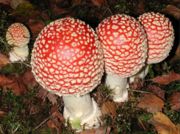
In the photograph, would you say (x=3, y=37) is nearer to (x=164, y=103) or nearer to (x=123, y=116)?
(x=123, y=116)

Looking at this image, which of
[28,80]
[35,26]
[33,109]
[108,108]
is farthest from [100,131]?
[35,26]

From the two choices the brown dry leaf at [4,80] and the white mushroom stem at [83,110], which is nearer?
the white mushroom stem at [83,110]

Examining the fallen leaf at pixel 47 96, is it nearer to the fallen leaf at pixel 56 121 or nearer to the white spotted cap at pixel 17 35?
the fallen leaf at pixel 56 121

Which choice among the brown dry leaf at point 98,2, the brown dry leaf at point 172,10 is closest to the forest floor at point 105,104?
the brown dry leaf at point 172,10

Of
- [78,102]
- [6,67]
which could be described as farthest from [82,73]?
[6,67]

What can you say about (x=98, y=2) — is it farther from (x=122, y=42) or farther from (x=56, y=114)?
(x=122, y=42)

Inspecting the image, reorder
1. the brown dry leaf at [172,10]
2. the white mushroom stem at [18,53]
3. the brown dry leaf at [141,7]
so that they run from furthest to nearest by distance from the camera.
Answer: the brown dry leaf at [141,7], the brown dry leaf at [172,10], the white mushroom stem at [18,53]
